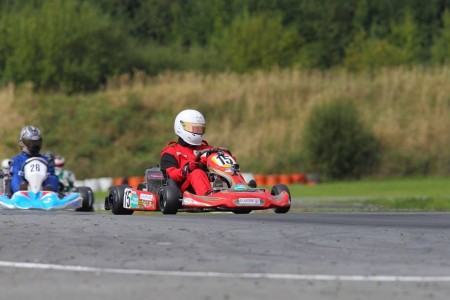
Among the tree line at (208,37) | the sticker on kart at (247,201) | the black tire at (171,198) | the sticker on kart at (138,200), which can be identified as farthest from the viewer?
the tree line at (208,37)

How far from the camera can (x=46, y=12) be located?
192 feet

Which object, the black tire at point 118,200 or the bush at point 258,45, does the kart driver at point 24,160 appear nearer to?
the black tire at point 118,200

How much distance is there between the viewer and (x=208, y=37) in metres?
81.4

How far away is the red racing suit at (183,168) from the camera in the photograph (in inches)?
669

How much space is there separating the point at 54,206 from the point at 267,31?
171ft

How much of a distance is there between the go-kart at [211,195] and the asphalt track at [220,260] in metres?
3.26

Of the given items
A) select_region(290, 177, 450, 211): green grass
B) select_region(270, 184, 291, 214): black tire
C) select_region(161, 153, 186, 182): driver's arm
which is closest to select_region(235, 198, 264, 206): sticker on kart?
select_region(270, 184, 291, 214): black tire

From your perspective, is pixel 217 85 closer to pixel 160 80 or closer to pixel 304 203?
pixel 160 80

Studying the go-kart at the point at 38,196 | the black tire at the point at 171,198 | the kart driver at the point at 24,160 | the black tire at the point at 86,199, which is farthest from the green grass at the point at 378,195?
the black tire at the point at 171,198

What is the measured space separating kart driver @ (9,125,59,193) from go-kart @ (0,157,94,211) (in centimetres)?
12

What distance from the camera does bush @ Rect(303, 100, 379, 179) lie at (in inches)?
1668

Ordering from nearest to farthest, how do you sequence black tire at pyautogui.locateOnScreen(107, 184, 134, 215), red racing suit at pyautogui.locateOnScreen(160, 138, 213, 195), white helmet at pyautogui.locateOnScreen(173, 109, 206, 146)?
red racing suit at pyautogui.locateOnScreen(160, 138, 213, 195) → white helmet at pyautogui.locateOnScreen(173, 109, 206, 146) → black tire at pyautogui.locateOnScreen(107, 184, 134, 215)

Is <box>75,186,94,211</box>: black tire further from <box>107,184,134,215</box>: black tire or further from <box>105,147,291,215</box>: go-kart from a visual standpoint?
<box>107,184,134,215</box>: black tire

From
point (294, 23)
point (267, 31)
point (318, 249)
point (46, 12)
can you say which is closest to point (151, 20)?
point (294, 23)
